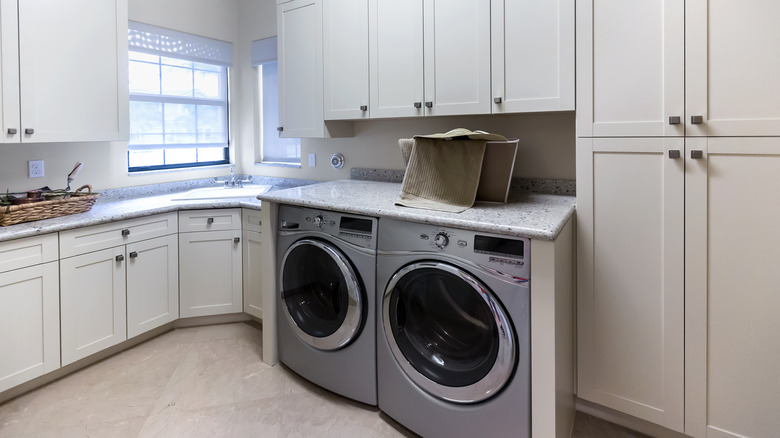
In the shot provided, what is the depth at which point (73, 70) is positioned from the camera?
90.4 inches

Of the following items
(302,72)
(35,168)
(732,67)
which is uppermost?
(302,72)

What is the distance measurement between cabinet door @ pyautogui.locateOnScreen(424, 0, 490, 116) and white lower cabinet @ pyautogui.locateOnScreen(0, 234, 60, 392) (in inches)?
81.4

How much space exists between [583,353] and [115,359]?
254 centimetres

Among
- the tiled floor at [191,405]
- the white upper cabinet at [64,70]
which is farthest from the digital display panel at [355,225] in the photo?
the white upper cabinet at [64,70]

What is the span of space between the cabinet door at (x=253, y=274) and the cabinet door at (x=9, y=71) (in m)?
1.30

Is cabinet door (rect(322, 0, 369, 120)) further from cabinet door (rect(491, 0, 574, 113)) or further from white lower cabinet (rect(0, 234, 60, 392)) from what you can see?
white lower cabinet (rect(0, 234, 60, 392))

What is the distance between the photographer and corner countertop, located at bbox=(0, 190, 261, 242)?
6.55 feet

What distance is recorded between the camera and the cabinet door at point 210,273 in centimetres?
275

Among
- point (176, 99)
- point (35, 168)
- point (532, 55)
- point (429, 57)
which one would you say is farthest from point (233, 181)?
point (532, 55)

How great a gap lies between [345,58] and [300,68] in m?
0.40

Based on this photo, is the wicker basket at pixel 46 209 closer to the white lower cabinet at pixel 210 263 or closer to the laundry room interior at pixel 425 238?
the laundry room interior at pixel 425 238

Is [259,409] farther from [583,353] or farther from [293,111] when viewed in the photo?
[293,111]

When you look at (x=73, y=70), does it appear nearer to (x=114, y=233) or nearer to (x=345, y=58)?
(x=114, y=233)

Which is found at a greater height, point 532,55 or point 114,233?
point 532,55
